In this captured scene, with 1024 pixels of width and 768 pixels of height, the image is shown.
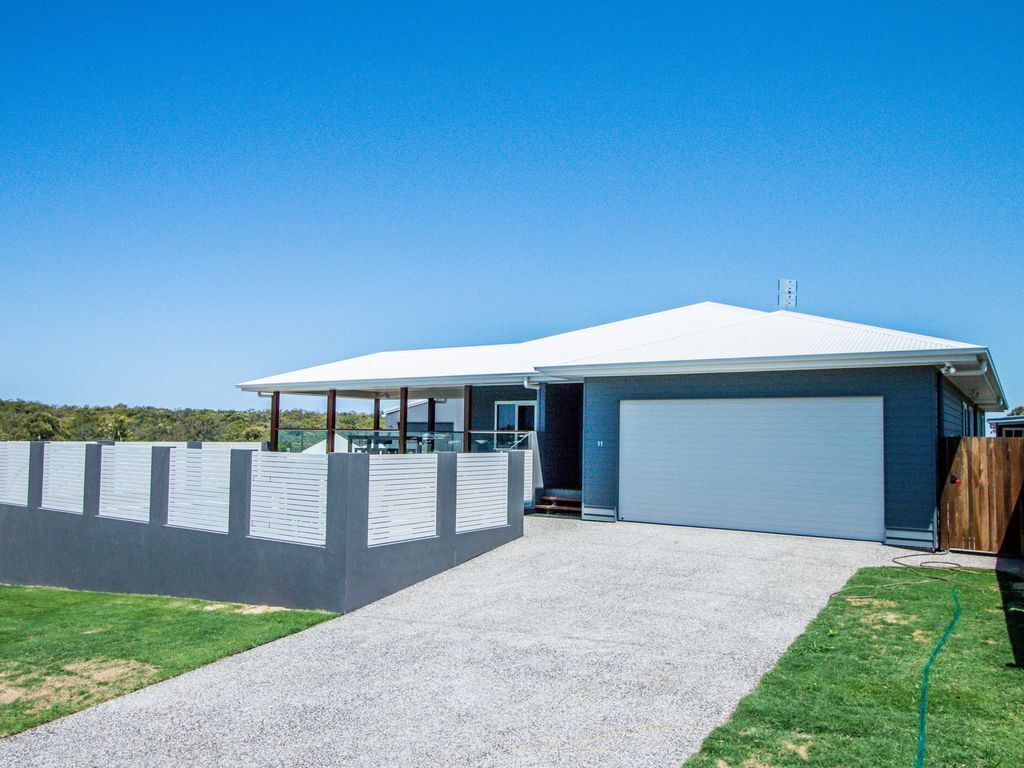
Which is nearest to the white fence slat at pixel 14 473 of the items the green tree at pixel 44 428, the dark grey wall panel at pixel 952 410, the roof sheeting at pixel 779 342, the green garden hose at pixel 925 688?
the roof sheeting at pixel 779 342

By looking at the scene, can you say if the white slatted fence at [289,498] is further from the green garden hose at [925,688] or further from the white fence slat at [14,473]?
the white fence slat at [14,473]

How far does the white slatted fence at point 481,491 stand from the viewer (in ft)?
35.8

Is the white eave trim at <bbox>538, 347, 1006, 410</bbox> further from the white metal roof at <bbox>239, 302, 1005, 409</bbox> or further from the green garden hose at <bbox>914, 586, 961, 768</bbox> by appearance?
the green garden hose at <bbox>914, 586, 961, 768</bbox>

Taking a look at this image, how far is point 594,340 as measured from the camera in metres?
20.5

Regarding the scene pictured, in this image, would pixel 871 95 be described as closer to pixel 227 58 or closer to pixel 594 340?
pixel 594 340

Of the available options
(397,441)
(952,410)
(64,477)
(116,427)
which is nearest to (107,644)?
(64,477)

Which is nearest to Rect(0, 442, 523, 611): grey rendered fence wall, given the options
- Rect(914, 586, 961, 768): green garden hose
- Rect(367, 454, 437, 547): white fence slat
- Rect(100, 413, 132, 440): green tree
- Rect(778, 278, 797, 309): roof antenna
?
Rect(367, 454, 437, 547): white fence slat

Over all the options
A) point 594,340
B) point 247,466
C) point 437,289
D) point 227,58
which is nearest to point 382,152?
point 227,58

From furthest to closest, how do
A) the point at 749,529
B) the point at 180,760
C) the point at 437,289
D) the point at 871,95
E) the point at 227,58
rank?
the point at 437,289
the point at 227,58
the point at 871,95
the point at 749,529
the point at 180,760

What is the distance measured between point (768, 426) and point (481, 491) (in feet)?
16.4

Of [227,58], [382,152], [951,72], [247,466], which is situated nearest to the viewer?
[247,466]

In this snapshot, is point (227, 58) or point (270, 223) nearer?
point (227, 58)

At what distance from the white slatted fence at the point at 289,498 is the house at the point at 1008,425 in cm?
2372

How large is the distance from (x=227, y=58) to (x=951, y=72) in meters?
14.9
